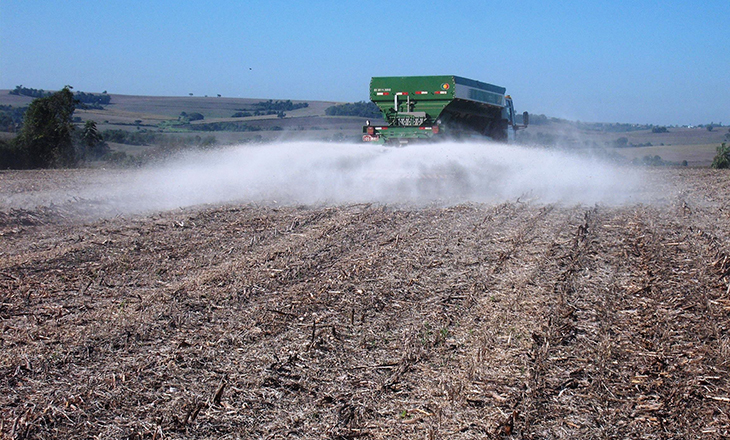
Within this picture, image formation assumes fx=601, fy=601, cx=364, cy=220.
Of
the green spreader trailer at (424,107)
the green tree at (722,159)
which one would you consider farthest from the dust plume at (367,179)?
→ the green tree at (722,159)

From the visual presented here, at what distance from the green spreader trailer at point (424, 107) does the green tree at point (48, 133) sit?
14062 mm

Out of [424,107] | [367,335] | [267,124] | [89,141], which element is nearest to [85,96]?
[267,124]

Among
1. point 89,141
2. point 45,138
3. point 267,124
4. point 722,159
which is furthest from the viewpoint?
point 267,124

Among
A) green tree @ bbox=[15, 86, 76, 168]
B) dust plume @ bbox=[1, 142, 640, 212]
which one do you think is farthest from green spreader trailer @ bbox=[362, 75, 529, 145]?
green tree @ bbox=[15, 86, 76, 168]

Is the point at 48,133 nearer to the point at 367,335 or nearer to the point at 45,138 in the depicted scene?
the point at 45,138

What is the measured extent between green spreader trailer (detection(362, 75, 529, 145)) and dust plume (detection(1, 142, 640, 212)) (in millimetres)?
431

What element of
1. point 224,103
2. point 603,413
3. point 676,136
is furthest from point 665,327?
point 224,103

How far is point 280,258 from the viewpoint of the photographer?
7.13 meters

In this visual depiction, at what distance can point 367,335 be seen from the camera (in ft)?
15.2

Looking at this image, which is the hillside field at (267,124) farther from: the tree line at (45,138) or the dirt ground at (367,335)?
the dirt ground at (367,335)

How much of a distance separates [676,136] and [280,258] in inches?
2623

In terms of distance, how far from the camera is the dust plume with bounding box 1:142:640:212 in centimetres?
1241

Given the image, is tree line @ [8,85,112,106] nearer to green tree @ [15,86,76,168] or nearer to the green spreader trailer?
green tree @ [15,86,76,168]

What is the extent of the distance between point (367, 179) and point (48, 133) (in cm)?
1540
